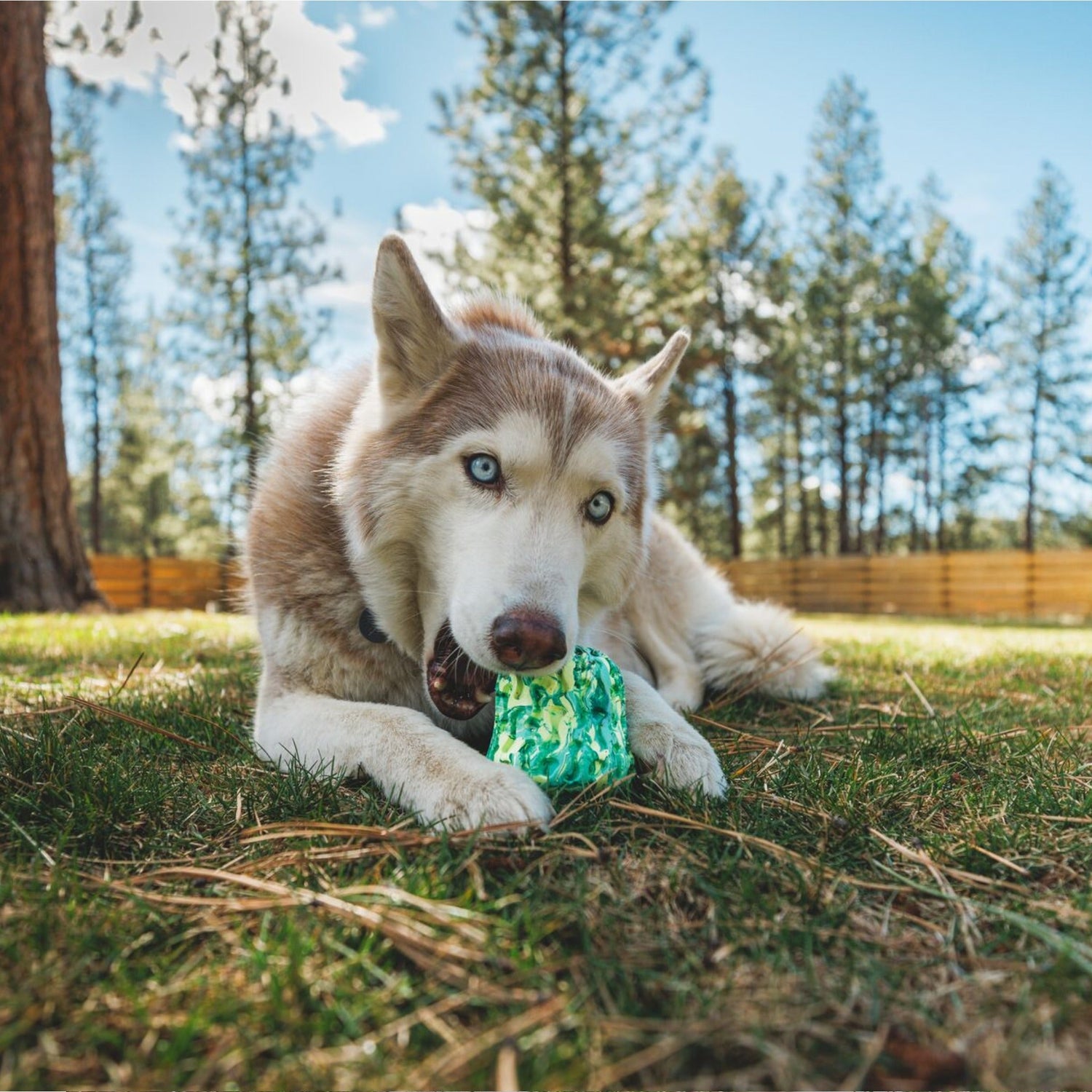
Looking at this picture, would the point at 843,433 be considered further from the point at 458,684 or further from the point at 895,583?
the point at 458,684

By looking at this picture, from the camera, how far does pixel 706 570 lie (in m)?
5.00

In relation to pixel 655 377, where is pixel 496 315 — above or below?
above

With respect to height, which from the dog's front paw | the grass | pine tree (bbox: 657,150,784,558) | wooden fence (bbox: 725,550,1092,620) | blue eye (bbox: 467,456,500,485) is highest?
pine tree (bbox: 657,150,784,558)

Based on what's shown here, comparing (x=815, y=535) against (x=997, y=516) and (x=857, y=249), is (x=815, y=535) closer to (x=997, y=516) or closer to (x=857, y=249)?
(x=997, y=516)

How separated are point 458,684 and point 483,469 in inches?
26.4

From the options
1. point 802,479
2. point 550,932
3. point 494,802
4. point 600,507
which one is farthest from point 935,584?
point 550,932

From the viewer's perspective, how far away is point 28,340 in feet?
28.8

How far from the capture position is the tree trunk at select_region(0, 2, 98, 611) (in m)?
8.64

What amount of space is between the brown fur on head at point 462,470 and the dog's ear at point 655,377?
0.34m

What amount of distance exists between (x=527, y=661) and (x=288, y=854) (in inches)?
27.3

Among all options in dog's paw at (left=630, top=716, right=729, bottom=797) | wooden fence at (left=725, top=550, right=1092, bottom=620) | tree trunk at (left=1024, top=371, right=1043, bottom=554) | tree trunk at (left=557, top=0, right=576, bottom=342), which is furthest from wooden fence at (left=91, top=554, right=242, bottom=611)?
tree trunk at (left=1024, top=371, right=1043, bottom=554)

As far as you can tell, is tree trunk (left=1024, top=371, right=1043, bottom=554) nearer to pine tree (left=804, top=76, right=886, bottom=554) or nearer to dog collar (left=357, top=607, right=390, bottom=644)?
pine tree (left=804, top=76, right=886, bottom=554)

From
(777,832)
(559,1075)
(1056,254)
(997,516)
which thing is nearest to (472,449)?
(777,832)

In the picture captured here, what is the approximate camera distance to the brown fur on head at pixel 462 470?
2439mm
